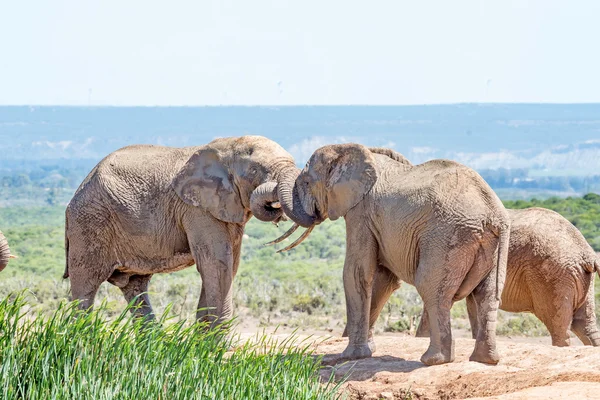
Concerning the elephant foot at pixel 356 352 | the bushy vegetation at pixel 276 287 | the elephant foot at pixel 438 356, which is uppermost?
the elephant foot at pixel 438 356

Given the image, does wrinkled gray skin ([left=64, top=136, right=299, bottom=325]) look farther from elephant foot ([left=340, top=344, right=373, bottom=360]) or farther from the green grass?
the green grass

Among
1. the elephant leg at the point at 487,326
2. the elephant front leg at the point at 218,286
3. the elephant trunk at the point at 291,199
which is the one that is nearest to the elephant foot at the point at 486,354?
the elephant leg at the point at 487,326

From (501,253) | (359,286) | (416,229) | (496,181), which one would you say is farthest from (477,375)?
(496,181)

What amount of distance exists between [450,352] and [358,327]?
962mm

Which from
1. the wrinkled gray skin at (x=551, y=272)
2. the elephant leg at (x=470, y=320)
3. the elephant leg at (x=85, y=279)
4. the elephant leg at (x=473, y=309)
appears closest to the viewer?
the elephant leg at (x=473, y=309)

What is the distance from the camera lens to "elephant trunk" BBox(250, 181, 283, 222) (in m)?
11.3

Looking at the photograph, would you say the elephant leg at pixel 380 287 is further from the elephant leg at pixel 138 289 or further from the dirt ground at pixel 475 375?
the elephant leg at pixel 138 289

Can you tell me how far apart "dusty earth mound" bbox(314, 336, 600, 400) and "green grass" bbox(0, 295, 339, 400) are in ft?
3.45

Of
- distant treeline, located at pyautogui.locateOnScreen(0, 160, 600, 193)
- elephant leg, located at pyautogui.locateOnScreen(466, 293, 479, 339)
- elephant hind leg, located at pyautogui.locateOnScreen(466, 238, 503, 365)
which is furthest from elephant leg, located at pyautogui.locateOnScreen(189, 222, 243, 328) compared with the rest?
distant treeline, located at pyautogui.locateOnScreen(0, 160, 600, 193)

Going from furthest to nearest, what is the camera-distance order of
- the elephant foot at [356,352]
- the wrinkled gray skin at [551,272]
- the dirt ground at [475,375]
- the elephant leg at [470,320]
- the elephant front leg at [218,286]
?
the wrinkled gray skin at [551,272], the elephant front leg at [218,286], the elephant leg at [470,320], the elephant foot at [356,352], the dirt ground at [475,375]

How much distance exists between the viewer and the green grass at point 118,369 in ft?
26.3

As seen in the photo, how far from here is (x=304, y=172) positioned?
37.5 feet

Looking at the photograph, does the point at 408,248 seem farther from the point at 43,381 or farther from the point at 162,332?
the point at 43,381

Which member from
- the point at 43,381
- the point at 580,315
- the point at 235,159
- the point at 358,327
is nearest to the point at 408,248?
the point at 358,327
